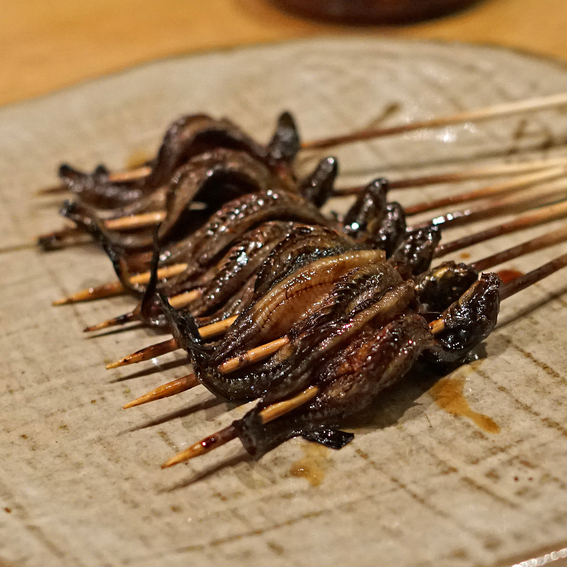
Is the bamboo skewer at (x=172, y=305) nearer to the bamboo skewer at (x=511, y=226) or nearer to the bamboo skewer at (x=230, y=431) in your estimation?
the bamboo skewer at (x=230, y=431)

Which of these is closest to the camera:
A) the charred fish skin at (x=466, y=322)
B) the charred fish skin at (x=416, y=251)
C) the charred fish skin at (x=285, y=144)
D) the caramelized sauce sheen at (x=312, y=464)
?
the caramelized sauce sheen at (x=312, y=464)

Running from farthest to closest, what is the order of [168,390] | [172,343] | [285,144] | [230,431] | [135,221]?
Result: 1. [285,144]
2. [135,221]
3. [172,343]
4. [168,390]
5. [230,431]

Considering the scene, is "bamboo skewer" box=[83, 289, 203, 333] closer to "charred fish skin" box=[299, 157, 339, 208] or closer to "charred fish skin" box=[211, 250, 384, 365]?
"charred fish skin" box=[211, 250, 384, 365]

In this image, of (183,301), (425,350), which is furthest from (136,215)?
(425,350)

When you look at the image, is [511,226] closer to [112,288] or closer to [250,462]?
[250,462]

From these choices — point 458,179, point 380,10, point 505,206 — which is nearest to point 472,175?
point 458,179

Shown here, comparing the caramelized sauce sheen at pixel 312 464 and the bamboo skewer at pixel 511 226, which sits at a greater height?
the bamboo skewer at pixel 511 226

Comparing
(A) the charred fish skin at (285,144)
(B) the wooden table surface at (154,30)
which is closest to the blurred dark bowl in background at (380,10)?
(B) the wooden table surface at (154,30)
